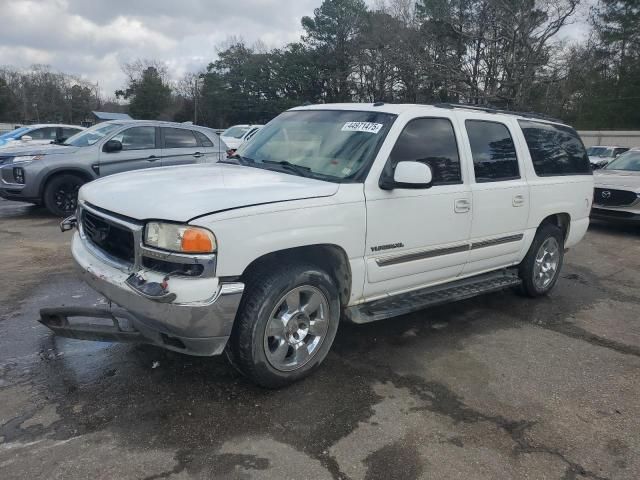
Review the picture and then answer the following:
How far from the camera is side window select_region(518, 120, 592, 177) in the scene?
17.1 ft

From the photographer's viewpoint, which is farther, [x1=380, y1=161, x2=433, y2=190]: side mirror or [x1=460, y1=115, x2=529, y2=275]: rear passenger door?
[x1=460, y1=115, x2=529, y2=275]: rear passenger door

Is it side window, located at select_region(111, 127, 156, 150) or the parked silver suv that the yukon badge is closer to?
the parked silver suv

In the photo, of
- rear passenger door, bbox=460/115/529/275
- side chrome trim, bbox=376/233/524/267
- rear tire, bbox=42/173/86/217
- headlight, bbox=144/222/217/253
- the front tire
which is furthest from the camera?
rear tire, bbox=42/173/86/217

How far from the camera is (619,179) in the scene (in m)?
10.3

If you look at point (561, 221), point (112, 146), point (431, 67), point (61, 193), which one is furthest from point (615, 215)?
point (431, 67)

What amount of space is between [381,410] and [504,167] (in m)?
2.71

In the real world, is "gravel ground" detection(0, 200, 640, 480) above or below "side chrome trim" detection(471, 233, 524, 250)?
below

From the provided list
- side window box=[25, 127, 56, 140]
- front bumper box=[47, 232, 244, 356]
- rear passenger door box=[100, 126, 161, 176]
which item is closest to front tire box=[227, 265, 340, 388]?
front bumper box=[47, 232, 244, 356]

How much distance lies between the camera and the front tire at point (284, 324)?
309 centimetres

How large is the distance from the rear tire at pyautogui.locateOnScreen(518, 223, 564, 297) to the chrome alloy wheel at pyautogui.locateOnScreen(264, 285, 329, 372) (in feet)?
9.40

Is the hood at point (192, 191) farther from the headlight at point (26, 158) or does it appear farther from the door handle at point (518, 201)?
the headlight at point (26, 158)

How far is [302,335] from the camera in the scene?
11.3 ft

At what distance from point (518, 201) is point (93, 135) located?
25.8 ft

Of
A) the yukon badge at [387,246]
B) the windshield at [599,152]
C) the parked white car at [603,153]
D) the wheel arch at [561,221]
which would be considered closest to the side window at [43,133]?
the wheel arch at [561,221]
